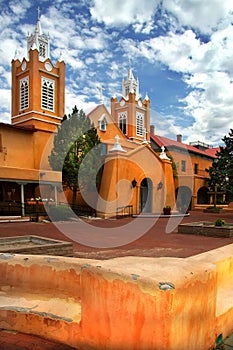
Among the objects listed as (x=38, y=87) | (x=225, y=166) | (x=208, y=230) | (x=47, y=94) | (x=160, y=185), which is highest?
(x=38, y=87)

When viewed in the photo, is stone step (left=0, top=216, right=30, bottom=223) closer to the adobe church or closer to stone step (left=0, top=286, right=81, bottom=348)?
the adobe church

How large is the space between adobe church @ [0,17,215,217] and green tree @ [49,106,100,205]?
76 cm

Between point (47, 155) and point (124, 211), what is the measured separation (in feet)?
25.1

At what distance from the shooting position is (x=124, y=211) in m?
20.6

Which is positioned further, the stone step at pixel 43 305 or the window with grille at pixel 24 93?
the window with grille at pixel 24 93

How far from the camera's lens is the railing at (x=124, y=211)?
19.8m

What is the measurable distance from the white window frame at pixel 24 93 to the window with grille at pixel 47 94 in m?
1.35

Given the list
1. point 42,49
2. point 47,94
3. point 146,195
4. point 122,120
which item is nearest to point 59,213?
point 146,195

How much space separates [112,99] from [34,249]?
3251 centimetres

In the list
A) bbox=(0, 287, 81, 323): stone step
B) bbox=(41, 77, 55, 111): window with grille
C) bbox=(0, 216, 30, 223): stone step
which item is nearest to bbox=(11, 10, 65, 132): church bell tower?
bbox=(41, 77, 55, 111): window with grille

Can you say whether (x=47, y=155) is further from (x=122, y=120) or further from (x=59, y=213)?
(x=122, y=120)

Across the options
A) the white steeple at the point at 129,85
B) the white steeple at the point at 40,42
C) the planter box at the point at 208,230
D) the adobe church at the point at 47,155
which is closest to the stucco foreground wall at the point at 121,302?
the planter box at the point at 208,230

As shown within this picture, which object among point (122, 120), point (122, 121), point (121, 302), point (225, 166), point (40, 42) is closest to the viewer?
point (121, 302)

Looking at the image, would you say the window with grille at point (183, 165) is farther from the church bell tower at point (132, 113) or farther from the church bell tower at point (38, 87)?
the church bell tower at point (38, 87)
